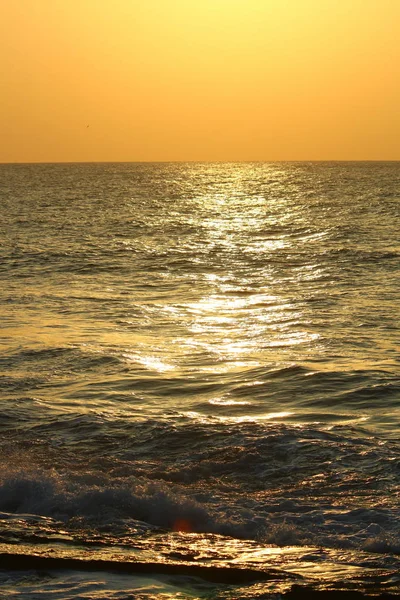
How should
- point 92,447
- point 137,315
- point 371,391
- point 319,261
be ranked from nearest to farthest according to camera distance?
1. point 92,447
2. point 371,391
3. point 137,315
4. point 319,261

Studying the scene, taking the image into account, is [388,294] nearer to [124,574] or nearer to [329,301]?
[329,301]

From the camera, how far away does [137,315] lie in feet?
64.8

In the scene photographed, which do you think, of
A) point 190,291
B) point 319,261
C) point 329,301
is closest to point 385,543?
point 329,301

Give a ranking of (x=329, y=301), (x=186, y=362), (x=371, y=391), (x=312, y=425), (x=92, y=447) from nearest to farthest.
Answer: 1. (x=92, y=447)
2. (x=312, y=425)
3. (x=371, y=391)
4. (x=186, y=362)
5. (x=329, y=301)

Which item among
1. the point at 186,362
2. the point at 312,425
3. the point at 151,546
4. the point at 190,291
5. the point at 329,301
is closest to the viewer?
the point at 151,546

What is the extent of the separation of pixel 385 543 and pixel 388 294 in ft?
49.7

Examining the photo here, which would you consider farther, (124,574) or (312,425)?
(312,425)

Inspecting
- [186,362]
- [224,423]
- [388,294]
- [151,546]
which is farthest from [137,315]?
[151,546]

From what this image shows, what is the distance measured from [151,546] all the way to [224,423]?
160 inches

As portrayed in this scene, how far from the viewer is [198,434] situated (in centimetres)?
1102

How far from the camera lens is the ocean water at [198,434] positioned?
7.08 m

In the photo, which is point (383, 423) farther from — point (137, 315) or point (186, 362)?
point (137, 315)

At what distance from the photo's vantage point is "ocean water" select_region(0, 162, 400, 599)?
23.2 ft

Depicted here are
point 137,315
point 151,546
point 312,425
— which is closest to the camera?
point 151,546
